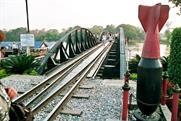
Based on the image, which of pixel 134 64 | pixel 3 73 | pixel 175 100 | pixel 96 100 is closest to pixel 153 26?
pixel 175 100

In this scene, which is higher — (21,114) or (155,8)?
(155,8)

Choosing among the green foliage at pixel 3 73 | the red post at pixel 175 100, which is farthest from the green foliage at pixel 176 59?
the green foliage at pixel 3 73

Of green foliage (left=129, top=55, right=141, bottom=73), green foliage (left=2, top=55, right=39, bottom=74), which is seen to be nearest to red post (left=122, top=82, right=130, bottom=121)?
green foliage (left=2, top=55, right=39, bottom=74)

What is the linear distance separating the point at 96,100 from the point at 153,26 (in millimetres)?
4375

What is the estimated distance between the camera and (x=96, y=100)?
26.0 ft

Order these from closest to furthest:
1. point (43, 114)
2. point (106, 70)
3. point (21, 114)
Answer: point (21, 114), point (43, 114), point (106, 70)

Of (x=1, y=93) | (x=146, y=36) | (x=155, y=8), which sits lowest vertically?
(x=1, y=93)

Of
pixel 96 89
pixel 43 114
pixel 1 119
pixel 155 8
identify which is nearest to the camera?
pixel 1 119

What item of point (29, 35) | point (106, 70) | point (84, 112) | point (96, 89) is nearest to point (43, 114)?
point (84, 112)

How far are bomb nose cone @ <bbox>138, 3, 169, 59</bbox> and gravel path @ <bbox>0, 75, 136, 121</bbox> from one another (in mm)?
2852

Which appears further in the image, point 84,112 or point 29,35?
point 29,35

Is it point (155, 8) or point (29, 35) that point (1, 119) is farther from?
point (29, 35)

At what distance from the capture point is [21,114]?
3.17m

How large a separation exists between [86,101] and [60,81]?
2.53m
